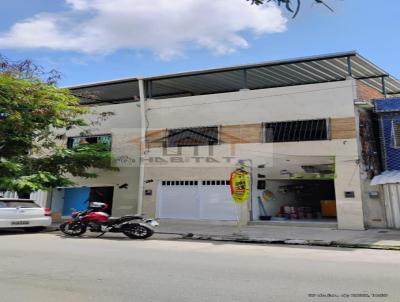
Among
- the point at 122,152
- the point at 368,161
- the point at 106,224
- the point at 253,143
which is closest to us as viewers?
the point at 106,224

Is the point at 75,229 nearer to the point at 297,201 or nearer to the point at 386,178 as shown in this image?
the point at 386,178

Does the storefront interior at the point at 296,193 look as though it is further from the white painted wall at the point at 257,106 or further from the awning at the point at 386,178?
the white painted wall at the point at 257,106

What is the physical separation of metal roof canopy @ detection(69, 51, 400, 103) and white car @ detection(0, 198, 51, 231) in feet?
23.5

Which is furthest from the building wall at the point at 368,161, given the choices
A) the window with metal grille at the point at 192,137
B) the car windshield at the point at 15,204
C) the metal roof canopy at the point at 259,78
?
the car windshield at the point at 15,204

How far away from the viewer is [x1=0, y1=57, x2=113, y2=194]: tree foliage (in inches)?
659

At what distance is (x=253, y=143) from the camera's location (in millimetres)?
18062

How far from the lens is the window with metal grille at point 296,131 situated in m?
17.0

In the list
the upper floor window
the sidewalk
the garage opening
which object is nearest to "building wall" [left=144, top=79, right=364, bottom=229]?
the garage opening

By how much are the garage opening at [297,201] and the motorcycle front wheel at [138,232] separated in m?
6.26

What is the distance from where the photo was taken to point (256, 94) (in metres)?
18.3

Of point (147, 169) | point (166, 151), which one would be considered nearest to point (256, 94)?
point (166, 151)

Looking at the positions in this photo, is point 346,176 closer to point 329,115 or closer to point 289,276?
point 329,115

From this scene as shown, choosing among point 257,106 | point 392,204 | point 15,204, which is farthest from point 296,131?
point 15,204

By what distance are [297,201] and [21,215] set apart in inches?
→ 521
